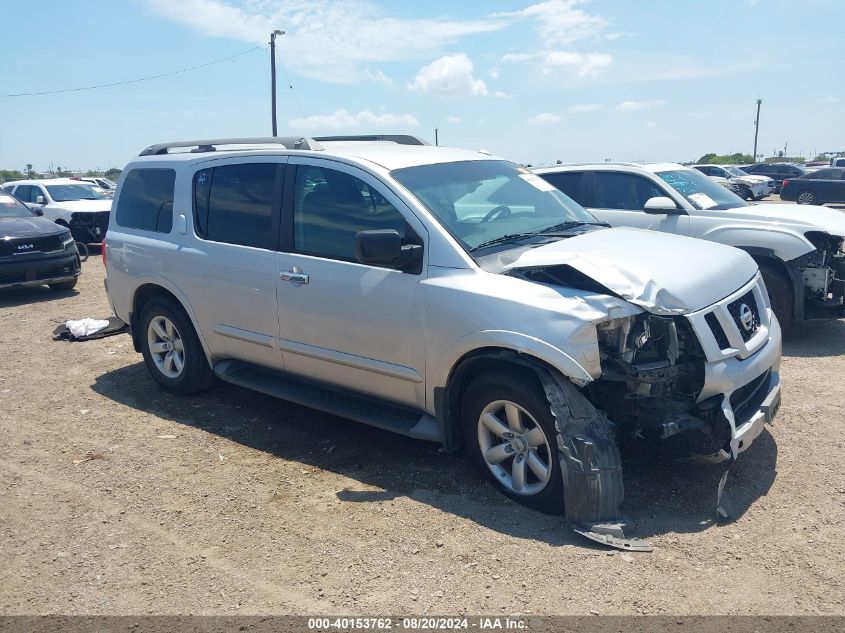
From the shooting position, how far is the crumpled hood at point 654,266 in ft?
12.4

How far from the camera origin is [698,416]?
3795mm

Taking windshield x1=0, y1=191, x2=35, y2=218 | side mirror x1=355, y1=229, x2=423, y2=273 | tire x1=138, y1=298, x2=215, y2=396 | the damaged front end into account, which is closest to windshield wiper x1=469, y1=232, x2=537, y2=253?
side mirror x1=355, y1=229, x2=423, y2=273

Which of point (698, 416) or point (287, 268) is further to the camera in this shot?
point (287, 268)

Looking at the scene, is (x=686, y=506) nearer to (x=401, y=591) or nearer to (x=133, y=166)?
(x=401, y=591)

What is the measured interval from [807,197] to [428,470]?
27.3 metres

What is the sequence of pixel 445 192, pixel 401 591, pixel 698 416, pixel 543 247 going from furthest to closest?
pixel 445 192
pixel 543 247
pixel 698 416
pixel 401 591

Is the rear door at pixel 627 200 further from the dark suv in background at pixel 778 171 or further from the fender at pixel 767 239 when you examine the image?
the dark suv in background at pixel 778 171

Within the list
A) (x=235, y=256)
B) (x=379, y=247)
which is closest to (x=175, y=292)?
(x=235, y=256)

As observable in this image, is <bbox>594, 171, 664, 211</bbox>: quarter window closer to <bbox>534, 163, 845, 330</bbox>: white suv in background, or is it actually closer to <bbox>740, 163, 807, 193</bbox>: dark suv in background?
<bbox>534, 163, 845, 330</bbox>: white suv in background

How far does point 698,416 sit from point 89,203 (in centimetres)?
1585

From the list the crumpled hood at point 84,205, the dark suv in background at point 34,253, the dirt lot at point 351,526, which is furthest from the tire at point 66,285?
the dirt lot at point 351,526

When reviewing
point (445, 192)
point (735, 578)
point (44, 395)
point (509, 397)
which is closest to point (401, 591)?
point (509, 397)

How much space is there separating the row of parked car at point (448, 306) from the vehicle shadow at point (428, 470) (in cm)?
19

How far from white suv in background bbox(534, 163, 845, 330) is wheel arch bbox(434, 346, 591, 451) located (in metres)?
3.97
